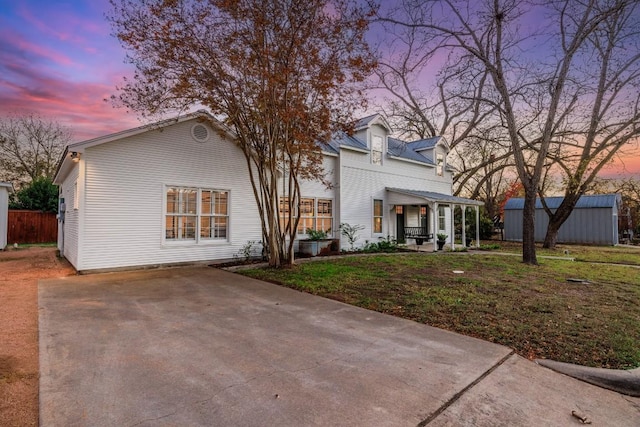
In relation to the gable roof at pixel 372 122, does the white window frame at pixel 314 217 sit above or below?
below

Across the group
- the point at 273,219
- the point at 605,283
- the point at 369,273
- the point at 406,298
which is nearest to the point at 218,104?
the point at 273,219

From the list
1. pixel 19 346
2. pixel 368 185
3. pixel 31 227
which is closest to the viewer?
pixel 19 346

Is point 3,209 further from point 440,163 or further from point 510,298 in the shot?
point 440,163

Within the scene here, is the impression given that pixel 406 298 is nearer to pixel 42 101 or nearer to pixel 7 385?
pixel 7 385

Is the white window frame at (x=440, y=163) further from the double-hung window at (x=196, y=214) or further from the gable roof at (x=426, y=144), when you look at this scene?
the double-hung window at (x=196, y=214)

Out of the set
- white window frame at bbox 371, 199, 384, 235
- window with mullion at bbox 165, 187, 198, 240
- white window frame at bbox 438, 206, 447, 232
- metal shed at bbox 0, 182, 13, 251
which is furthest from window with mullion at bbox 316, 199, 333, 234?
metal shed at bbox 0, 182, 13, 251

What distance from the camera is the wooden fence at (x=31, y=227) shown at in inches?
703

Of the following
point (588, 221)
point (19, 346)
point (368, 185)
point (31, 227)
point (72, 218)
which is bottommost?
point (19, 346)

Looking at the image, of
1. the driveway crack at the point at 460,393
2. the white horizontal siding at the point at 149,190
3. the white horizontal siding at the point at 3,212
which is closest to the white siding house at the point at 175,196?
the white horizontal siding at the point at 149,190

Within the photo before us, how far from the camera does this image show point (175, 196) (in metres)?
10.2

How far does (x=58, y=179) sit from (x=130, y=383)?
13805mm

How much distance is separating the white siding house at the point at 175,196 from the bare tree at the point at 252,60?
4.69 feet

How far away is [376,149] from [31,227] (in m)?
19.5

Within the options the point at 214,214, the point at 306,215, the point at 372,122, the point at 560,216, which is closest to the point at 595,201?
the point at 560,216
